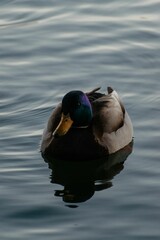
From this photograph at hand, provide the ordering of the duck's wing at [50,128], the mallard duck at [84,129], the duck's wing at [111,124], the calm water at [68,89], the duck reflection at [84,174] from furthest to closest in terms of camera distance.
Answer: the duck's wing at [111,124], the duck's wing at [50,128], the mallard duck at [84,129], the duck reflection at [84,174], the calm water at [68,89]

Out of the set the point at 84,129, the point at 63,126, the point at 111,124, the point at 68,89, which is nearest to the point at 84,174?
the point at 63,126

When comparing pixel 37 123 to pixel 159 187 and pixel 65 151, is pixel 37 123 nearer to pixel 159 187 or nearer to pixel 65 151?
pixel 65 151

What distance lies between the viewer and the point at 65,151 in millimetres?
12812

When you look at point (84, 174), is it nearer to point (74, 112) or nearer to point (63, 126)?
point (63, 126)

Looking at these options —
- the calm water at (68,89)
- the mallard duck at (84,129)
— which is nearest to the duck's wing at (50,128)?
the mallard duck at (84,129)

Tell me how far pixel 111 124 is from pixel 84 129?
324 mm

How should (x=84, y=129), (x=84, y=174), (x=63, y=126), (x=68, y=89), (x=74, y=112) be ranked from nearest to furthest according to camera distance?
(x=84, y=174)
(x=63, y=126)
(x=74, y=112)
(x=84, y=129)
(x=68, y=89)

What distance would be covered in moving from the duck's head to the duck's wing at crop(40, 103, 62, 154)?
0.52 feet

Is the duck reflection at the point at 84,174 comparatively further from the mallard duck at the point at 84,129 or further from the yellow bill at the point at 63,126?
the yellow bill at the point at 63,126

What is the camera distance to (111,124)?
1306cm

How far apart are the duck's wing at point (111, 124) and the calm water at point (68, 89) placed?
17 centimetres

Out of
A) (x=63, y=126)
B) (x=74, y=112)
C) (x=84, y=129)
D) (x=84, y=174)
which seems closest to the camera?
(x=84, y=174)

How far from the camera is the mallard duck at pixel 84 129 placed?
12.7 m

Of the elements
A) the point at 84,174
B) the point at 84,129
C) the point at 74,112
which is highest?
the point at 74,112
